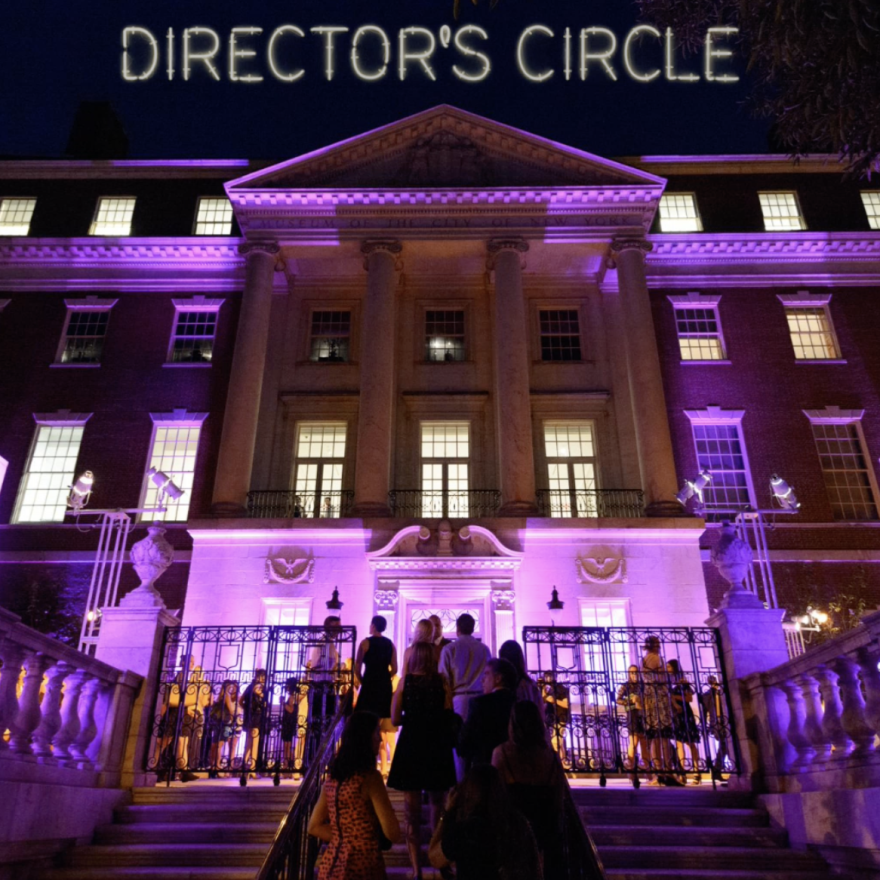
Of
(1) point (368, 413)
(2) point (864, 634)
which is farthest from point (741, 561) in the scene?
(1) point (368, 413)

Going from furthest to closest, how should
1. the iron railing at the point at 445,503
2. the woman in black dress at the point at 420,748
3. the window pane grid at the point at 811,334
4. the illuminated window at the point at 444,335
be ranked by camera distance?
the illuminated window at the point at 444,335 → the window pane grid at the point at 811,334 → the iron railing at the point at 445,503 → the woman in black dress at the point at 420,748

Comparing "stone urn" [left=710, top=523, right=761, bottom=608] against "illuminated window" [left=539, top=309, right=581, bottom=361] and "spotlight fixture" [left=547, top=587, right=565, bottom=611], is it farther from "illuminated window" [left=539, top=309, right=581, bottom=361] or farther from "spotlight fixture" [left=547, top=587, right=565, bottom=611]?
"illuminated window" [left=539, top=309, right=581, bottom=361]

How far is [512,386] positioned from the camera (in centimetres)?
2348

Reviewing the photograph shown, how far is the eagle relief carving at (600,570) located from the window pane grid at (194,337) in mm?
14617

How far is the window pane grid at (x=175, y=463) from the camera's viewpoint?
2455cm

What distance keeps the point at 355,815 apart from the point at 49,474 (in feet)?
76.4

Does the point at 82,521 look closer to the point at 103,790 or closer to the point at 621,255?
the point at 103,790

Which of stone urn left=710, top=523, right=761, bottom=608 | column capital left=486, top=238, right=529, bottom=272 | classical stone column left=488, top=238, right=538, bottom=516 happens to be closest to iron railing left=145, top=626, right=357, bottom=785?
stone urn left=710, top=523, right=761, bottom=608

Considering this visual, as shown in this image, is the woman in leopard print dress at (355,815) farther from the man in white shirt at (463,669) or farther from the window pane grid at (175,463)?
the window pane grid at (175,463)

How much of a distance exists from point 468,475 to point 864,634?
18293 mm

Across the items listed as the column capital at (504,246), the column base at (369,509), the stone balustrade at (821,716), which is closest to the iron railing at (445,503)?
the column base at (369,509)

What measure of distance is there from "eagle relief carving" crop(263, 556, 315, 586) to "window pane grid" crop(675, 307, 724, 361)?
14696 millimetres

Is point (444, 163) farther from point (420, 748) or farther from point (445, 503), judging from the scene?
point (420, 748)

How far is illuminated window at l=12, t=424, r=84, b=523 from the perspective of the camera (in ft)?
80.5
